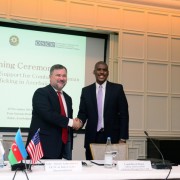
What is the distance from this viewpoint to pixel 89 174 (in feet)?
6.35

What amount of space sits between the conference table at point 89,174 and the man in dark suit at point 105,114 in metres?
1.36

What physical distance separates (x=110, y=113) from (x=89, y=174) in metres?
1.71

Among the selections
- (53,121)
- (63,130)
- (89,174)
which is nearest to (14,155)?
(89,174)

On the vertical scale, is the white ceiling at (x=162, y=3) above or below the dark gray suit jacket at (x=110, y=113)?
above

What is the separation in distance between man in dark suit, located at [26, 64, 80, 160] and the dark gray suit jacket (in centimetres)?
44

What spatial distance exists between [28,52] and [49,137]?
228 cm

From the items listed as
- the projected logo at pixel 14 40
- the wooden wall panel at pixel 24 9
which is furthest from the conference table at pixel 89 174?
the wooden wall panel at pixel 24 9

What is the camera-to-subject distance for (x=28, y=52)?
16.3 feet

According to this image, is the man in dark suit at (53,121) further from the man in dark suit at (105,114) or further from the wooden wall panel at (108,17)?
the wooden wall panel at (108,17)

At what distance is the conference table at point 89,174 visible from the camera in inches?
72.3

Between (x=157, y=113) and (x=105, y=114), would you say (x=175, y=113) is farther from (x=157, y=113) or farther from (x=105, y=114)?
(x=105, y=114)

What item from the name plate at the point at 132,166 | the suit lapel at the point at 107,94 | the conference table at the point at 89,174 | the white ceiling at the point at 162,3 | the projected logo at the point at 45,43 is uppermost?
the white ceiling at the point at 162,3

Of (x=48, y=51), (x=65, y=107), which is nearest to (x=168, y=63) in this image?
(x=48, y=51)

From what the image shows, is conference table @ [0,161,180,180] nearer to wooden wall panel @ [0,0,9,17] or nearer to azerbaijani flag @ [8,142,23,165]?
azerbaijani flag @ [8,142,23,165]
